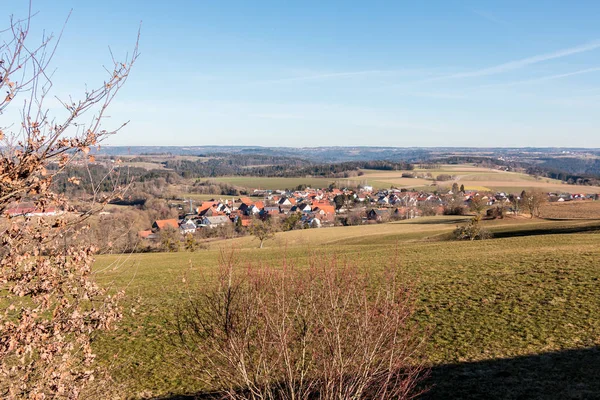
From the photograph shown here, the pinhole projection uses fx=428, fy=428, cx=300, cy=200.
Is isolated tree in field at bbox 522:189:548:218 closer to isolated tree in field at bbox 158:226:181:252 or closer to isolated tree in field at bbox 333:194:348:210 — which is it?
isolated tree in field at bbox 158:226:181:252

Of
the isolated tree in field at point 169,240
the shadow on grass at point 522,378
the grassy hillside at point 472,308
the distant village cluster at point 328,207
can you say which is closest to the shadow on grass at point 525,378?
the shadow on grass at point 522,378

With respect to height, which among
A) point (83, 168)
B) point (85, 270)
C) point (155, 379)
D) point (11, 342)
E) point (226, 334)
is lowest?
point (155, 379)

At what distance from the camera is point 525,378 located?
947cm

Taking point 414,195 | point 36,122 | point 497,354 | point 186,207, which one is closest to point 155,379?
point 36,122

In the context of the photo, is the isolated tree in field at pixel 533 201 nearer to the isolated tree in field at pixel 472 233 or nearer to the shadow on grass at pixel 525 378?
the isolated tree in field at pixel 472 233

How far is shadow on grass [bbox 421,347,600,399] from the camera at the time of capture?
28.8 feet

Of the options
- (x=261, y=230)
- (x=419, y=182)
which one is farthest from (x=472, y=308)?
(x=419, y=182)

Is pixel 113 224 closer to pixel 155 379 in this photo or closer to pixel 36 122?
pixel 36 122

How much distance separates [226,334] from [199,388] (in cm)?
480

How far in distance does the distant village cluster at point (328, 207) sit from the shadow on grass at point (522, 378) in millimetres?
48136

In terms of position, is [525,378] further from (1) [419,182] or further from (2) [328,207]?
(1) [419,182]

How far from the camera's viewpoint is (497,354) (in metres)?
10.9

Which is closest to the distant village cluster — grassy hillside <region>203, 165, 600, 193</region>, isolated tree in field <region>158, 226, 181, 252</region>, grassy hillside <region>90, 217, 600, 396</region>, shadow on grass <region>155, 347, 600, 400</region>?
isolated tree in field <region>158, 226, 181, 252</region>

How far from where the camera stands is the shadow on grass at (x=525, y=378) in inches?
346
